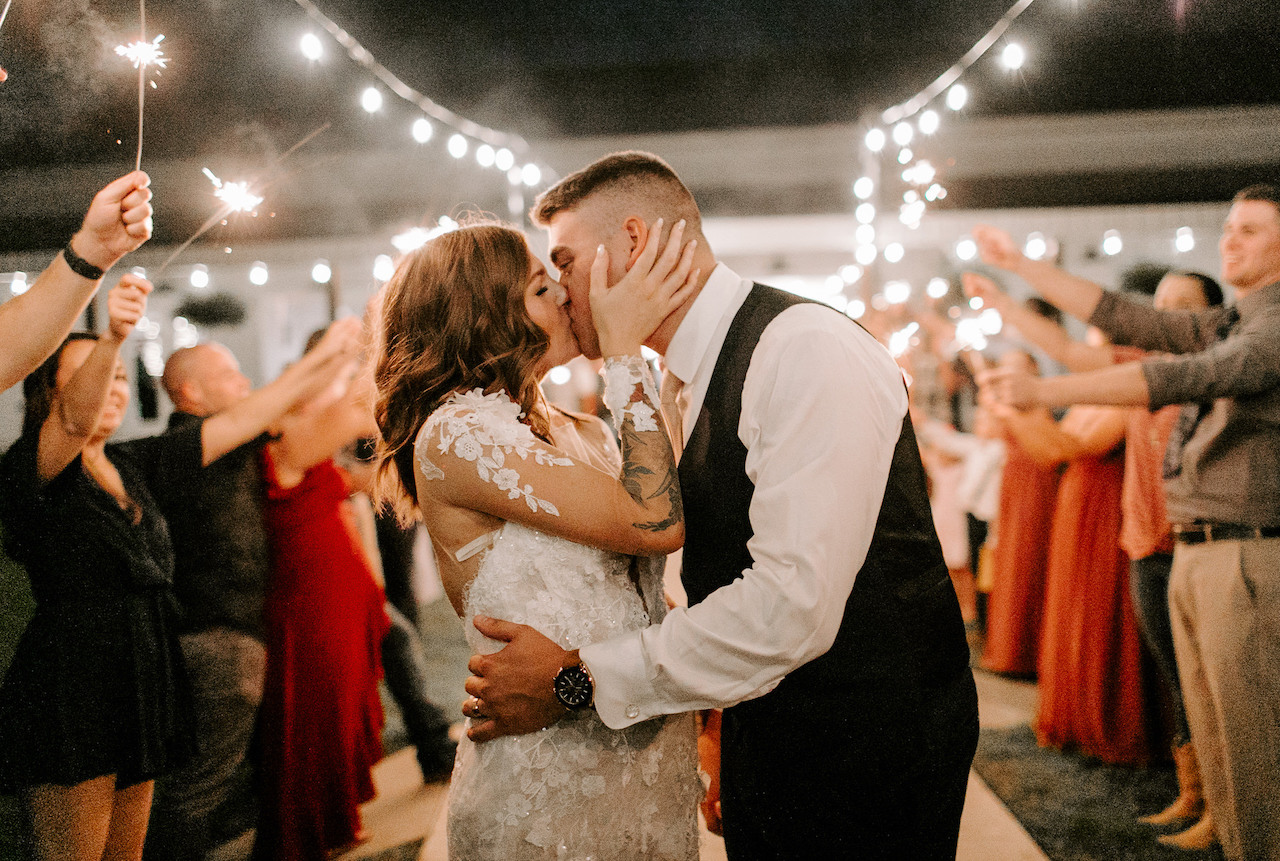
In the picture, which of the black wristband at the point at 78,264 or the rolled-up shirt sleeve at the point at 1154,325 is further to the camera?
the rolled-up shirt sleeve at the point at 1154,325

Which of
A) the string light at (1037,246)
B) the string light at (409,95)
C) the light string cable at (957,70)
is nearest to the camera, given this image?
the string light at (409,95)

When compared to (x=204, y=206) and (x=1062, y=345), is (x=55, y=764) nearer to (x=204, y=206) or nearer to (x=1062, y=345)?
(x=204, y=206)

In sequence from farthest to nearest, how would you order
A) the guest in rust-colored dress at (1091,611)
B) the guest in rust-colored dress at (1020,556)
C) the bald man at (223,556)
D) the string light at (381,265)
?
the guest in rust-colored dress at (1020,556) < the string light at (381,265) < the guest in rust-colored dress at (1091,611) < the bald man at (223,556)

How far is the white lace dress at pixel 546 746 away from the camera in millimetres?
1169

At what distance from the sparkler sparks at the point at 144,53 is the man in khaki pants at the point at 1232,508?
1957 millimetres

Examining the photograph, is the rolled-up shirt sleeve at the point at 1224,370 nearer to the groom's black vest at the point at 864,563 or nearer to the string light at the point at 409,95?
the groom's black vest at the point at 864,563

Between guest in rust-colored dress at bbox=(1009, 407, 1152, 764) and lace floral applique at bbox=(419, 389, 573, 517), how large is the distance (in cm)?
254

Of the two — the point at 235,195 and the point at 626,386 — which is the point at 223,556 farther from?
the point at 626,386

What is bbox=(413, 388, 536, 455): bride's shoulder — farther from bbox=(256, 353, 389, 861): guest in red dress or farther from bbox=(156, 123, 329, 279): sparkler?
bbox=(256, 353, 389, 861): guest in red dress

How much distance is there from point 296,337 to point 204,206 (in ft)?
3.73

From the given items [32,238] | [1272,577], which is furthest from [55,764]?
[1272,577]

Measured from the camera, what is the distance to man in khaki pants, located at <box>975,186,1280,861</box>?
1.81 metres

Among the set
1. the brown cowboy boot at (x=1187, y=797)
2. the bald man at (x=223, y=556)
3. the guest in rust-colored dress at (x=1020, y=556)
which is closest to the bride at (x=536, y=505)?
the bald man at (x=223, y=556)

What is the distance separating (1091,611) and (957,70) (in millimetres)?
2267
